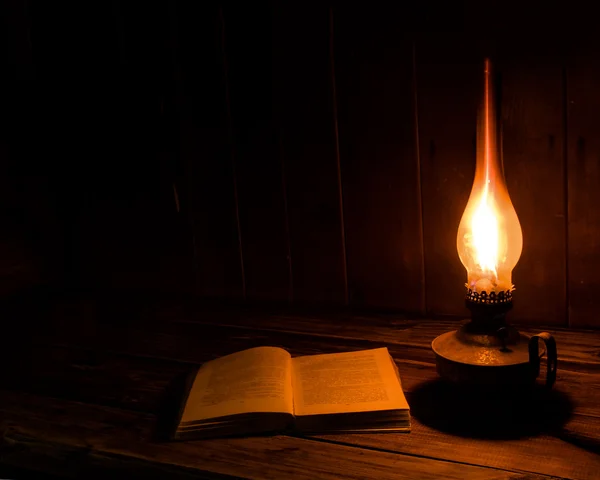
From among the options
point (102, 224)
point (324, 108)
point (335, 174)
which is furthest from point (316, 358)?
point (102, 224)

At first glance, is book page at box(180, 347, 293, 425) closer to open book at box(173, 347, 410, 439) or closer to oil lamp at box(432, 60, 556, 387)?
open book at box(173, 347, 410, 439)

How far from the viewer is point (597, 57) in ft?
3.88

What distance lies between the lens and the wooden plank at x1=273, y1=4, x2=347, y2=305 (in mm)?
1404

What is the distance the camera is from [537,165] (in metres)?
1.27

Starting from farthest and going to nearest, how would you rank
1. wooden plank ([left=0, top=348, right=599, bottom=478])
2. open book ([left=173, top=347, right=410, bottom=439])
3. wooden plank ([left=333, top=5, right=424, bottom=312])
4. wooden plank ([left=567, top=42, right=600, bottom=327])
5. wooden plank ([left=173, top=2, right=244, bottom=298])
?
1. wooden plank ([left=173, top=2, right=244, bottom=298])
2. wooden plank ([left=333, top=5, right=424, bottom=312])
3. wooden plank ([left=567, top=42, right=600, bottom=327])
4. open book ([left=173, top=347, right=410, bottom=439])
5. wooden plank ([left=0, top=348, right=599, bottom=478])

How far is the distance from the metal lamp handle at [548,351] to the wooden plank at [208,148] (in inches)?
32.7

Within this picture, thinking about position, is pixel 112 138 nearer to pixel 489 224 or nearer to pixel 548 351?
pixel 489 224

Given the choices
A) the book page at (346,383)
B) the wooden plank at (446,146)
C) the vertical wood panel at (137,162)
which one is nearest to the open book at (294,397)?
the book page at (346,383)

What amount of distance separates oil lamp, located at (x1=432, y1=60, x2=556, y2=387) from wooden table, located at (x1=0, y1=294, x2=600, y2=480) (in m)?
0.08

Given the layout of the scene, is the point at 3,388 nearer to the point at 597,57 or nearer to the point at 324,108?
the point at 324,108

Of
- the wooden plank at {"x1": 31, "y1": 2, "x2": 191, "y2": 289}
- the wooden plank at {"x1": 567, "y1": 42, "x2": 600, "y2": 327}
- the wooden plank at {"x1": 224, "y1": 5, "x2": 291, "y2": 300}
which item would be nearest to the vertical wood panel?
the wooden plank at {"x1": 31, "y1": 2, "x2": 191, "y2": 289}

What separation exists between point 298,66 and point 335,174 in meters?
0.25

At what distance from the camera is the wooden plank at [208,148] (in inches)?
58.5

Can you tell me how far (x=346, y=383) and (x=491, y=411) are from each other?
0.22m
